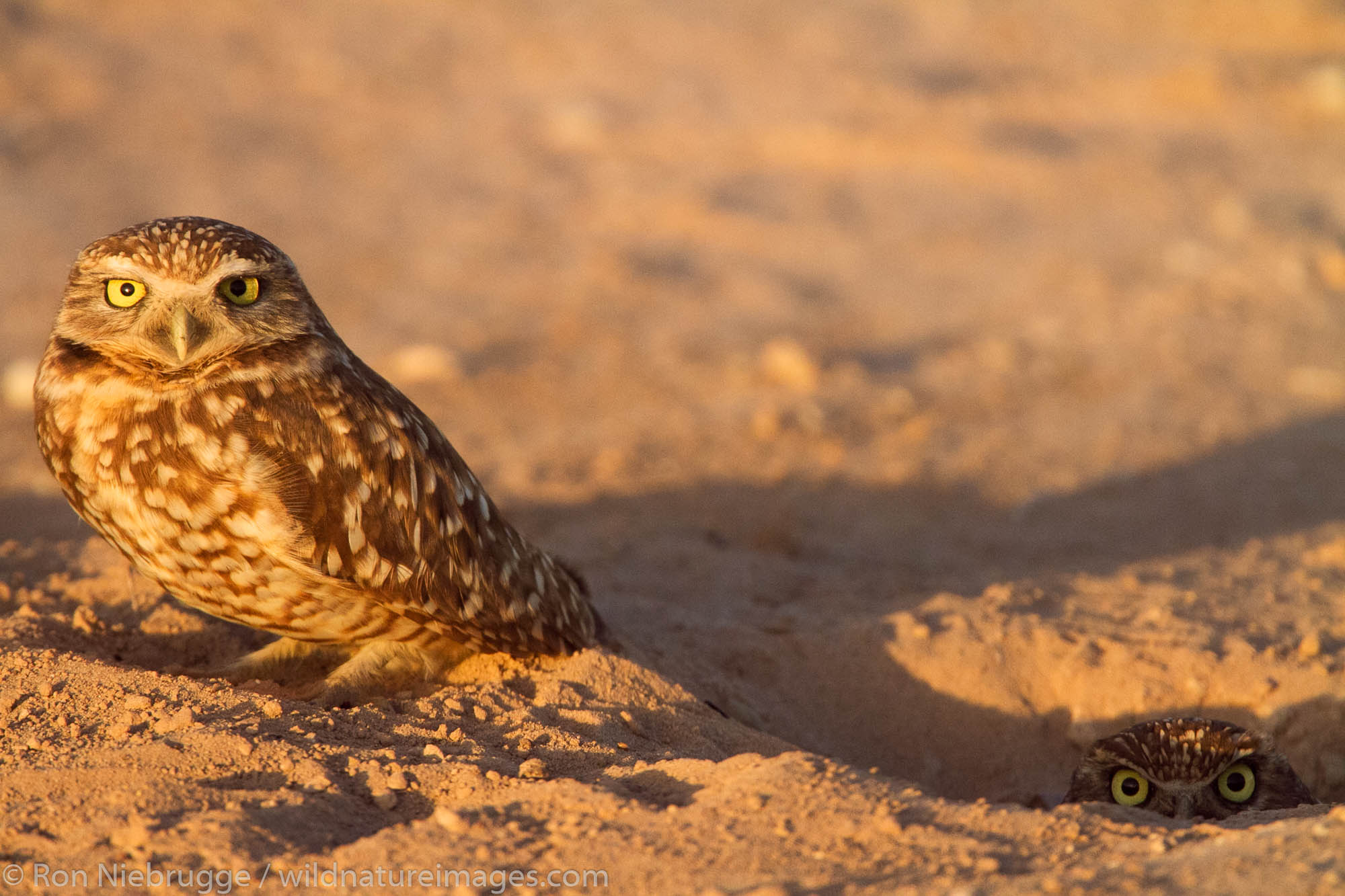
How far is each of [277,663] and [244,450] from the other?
0.96m

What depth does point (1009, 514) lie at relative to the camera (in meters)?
6.35

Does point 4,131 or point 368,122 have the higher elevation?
point 368,122

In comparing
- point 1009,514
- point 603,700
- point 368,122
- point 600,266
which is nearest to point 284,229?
point 368,122

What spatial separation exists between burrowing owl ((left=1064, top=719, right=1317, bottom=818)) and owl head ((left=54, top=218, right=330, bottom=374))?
9.54 feet

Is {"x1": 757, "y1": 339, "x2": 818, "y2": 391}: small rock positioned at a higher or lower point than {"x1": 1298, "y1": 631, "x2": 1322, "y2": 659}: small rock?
higher

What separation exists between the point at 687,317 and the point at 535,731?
5523 mm

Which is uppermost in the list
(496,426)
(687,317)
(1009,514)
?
(687,317)

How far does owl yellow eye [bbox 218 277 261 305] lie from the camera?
318 centimetres

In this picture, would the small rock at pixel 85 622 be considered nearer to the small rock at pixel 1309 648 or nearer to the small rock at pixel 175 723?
the small rock at pixel 175 723

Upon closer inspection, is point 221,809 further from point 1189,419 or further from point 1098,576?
point 1189,419

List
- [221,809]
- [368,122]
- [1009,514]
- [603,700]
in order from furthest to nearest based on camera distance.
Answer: [368,122], [1009,514], [603,700], [221,809]

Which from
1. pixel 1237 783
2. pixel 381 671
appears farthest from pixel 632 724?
pixel 1237 783

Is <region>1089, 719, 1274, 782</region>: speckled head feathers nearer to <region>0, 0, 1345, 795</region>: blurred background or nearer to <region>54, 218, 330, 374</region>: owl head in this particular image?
<region>0, 0, 1345, 795</region>: blurred background

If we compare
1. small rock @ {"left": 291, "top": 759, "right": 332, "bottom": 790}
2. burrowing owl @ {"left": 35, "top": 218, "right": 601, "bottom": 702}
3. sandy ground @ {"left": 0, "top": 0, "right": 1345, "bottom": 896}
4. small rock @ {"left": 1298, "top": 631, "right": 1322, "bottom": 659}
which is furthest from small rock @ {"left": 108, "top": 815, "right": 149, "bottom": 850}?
small rock @ {"left": 1298, "top": 631, "right": 1322, "bottom": 659}
